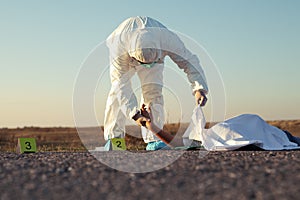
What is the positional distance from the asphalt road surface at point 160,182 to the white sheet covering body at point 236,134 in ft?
6.59

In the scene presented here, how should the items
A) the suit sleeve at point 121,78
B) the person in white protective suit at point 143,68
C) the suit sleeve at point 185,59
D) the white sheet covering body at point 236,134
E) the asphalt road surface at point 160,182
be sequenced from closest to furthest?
the asphalt road surface at point 160,182 < the white sheet covering body at point 236,134 < the person in white protective suit at point 143,68 < the suit sleeve at point 121,78 < the suit sleeve at point 185,59

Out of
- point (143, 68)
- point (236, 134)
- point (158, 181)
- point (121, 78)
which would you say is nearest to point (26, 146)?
point (121, 78)

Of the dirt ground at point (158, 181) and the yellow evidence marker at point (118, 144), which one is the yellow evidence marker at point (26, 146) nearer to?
the yellow evidence marker at point (118, 144)

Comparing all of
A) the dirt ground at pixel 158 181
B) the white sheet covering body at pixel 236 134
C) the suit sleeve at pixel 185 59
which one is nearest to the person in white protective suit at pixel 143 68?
the suit sleeve at pixel 185 59

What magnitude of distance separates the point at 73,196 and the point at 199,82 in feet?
11.8

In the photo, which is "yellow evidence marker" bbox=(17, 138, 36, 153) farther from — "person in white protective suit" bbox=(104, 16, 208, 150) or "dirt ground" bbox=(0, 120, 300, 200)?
"dirt ground" bbox=(0, 120, 300, 200)

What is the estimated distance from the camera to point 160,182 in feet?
8.83

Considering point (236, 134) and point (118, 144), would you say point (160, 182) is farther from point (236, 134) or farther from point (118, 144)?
point (118, 144)

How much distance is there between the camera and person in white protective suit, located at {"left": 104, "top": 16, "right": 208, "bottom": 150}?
18.4 ft

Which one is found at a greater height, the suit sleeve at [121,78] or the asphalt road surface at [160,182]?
the suit sleeve at [121,78]

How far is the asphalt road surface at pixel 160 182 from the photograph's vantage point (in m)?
2.39

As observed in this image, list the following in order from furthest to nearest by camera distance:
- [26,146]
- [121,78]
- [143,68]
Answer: [143,68], [121,78], [26,146]

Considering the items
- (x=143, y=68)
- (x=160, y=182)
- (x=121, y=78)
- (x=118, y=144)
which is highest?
(x=143, y=68)

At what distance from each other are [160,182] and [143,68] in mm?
3548
